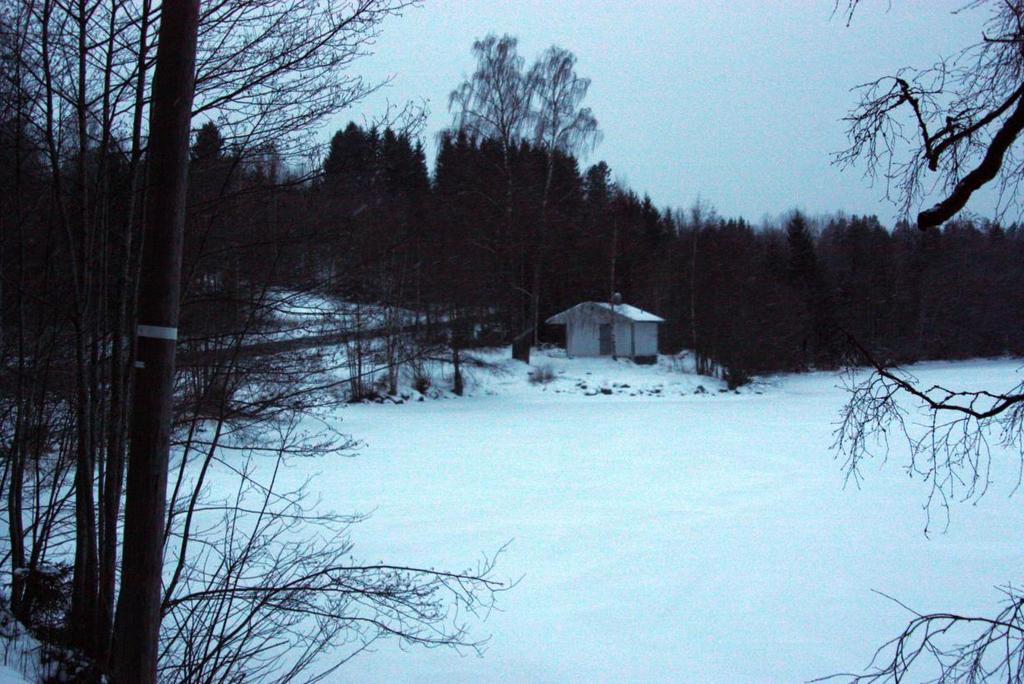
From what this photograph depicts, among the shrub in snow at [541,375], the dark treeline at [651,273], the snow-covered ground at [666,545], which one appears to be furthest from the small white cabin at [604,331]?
the snow-covered ground at [666,545]

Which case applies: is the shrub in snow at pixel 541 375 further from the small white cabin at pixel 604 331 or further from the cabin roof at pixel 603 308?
the cabin roof at pixel 603 308

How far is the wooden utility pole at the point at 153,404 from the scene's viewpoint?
259 centimetres

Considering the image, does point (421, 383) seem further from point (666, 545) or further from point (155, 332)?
point (155, 332)

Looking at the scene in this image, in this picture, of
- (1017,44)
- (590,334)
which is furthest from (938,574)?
(590,334)

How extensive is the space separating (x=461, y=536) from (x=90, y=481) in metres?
6.40

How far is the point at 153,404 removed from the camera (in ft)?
8.52

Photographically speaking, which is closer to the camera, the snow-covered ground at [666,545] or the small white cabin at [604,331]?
the snow-covered ground at [666,545]

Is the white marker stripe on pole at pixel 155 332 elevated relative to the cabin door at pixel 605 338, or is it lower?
lower

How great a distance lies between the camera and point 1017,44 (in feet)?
10.3

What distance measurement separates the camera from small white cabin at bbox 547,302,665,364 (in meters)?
39.1

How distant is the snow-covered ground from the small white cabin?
60.9 feet

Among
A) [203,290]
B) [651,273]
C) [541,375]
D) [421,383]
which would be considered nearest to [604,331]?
[541,375]

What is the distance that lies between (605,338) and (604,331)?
35cm

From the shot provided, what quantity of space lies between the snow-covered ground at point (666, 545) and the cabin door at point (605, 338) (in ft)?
62.1
